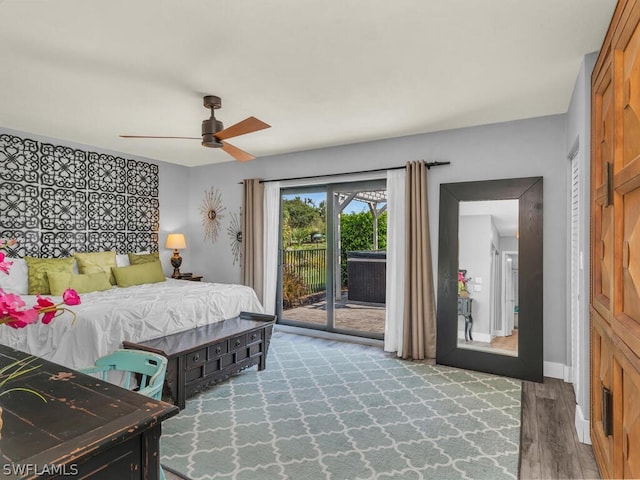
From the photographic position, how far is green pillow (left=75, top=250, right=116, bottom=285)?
4645 millimetres

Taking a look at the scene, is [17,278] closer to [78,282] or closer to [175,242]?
[78,282]

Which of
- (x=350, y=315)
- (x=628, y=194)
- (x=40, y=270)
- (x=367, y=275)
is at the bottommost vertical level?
(x=350, y=315)

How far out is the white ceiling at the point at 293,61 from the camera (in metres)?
2.08

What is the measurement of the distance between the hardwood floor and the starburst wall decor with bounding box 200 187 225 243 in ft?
15.3

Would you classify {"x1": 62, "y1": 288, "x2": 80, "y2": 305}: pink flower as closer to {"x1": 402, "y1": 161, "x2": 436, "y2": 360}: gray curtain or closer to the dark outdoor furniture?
{"x1": 402, "y1": 161, "x2": 436, "y2": 360}: gray curtain

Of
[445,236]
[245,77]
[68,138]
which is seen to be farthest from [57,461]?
[68,138]

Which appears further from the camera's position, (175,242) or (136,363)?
(175,242)

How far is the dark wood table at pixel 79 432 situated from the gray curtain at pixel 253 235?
415 cm

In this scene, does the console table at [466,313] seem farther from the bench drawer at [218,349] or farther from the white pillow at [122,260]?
the white pillow at [122,260]

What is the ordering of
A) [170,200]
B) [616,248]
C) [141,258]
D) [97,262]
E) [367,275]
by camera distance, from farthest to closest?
[170,200] → [141,258] → [367,275] → [97,262] → [616,248]

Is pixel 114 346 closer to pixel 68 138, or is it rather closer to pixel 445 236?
pixel 68 138

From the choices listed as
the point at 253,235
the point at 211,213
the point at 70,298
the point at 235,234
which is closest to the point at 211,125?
the point at 70,298

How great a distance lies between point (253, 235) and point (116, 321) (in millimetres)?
2643

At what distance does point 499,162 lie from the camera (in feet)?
13.1
